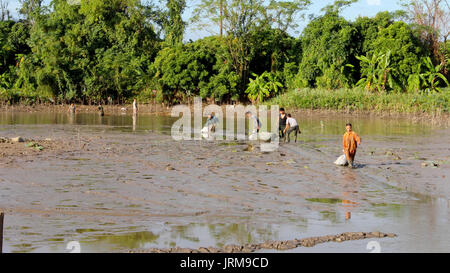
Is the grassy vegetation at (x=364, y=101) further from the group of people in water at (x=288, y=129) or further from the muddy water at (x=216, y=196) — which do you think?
the muddy water at (x=216, y=196)

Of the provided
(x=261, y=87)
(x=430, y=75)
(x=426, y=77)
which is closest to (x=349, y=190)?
(x=430, y=75)

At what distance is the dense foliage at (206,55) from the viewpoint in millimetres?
41688

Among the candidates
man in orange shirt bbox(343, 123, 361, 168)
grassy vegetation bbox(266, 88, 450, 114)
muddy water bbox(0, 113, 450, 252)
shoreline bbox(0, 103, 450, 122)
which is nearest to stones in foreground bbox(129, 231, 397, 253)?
muddy water bbox(0, 113, 450, 252)

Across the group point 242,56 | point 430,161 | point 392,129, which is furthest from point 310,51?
point 430,161

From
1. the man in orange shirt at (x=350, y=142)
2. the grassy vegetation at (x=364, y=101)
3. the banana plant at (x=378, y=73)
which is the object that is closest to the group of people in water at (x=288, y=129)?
the man in orange shirt at (x=350, y=142)

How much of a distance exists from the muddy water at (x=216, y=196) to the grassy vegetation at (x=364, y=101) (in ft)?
51.8

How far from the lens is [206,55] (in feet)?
150

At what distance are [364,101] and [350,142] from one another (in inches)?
945

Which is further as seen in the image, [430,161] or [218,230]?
[430,161]

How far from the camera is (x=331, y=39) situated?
139ft

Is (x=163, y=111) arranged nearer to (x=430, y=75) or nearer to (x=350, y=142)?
(x=430, y=75)

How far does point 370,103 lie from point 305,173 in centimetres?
2435

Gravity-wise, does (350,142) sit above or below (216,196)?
above

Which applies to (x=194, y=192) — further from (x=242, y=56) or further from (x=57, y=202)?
(x=242, y=56)
